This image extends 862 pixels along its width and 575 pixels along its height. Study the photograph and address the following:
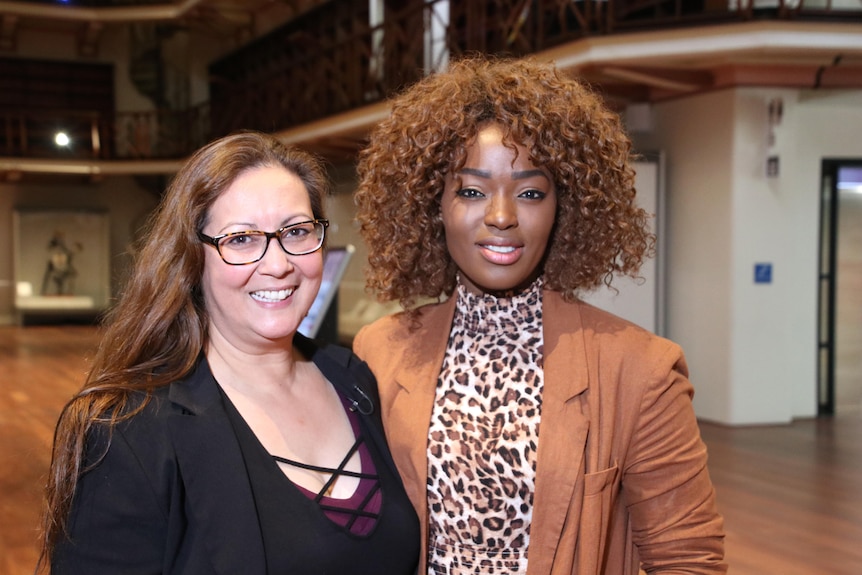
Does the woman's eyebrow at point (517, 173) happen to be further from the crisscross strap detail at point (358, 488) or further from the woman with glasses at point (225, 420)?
the crisscross strap detail at point (358, 488)

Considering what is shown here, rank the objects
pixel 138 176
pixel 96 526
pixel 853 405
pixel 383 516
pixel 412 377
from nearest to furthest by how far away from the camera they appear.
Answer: pixel 96 526 → pixel 383 516 → pixel 412 377 → pixel 853 405 → pixel 138 176

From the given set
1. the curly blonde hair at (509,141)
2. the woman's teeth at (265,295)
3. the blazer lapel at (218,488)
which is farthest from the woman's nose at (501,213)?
the blazer lapel at (218,488)

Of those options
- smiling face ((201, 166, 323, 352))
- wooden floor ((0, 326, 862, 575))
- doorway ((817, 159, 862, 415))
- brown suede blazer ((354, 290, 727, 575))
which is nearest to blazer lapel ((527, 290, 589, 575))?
brown suede blazer ((354, 290, 727, 575))

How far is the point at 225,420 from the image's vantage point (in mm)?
1625

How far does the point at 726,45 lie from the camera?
20.4 feet

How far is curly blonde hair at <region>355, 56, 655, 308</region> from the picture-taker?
191 cm

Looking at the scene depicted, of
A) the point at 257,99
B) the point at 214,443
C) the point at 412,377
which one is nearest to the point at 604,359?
the point at 412,377

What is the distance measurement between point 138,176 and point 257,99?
658 cm

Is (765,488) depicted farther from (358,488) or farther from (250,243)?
(250,243)

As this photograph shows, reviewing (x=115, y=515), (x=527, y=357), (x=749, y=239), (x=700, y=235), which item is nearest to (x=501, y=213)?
(x=527, y=357)

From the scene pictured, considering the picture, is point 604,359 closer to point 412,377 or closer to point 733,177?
point 412,377

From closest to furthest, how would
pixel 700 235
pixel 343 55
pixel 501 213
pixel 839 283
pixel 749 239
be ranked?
pixel 501 213, pixel 749 239, pixel 700 235, pixel 839 283, pixel 343 55

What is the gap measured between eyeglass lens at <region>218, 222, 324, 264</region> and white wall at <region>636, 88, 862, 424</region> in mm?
6198

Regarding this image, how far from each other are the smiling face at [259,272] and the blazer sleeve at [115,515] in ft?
1.07
